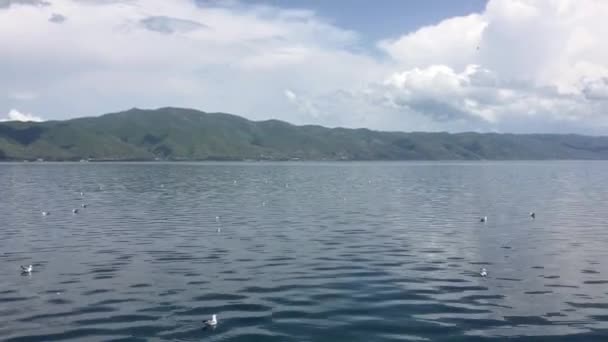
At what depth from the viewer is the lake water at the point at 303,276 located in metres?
24.8

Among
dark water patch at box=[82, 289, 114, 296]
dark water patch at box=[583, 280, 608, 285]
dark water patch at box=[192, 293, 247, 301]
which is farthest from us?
dark water patch at box=[583, 280, 608, 285]

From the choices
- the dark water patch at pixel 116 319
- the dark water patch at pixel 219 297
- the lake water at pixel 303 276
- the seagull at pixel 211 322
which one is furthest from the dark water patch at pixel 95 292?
the seagull at pixel 211 322

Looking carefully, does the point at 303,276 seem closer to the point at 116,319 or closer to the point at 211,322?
the point at 211,322

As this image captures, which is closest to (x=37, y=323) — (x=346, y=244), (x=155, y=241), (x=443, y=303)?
(x=443, y=303)

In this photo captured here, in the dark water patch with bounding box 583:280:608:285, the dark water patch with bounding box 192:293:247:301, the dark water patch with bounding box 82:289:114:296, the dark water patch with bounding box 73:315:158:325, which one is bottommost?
the dark water patch with bounding box 73:315:158:325

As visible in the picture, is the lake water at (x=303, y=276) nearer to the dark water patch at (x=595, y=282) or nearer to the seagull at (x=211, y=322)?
the dark water patch at (x=595, y=282)

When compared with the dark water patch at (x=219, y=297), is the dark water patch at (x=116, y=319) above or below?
below

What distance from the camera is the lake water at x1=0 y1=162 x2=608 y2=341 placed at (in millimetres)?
24844

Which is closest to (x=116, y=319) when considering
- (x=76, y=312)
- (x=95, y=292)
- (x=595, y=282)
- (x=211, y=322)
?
(x=76, y=312)

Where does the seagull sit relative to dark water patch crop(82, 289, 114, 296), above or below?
above

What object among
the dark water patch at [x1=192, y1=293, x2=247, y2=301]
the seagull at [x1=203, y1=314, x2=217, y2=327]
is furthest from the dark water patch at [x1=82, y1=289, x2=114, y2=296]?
the seagull at [x1=203, y1=314, x2=217, y2=327]

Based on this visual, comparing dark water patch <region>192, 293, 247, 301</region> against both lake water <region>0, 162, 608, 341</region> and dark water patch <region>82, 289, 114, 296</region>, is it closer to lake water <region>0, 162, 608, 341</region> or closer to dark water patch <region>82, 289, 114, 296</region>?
lake water <region>0, 162, 608, 341</region>

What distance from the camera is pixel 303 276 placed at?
3425 cm

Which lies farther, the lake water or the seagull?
the lake water
